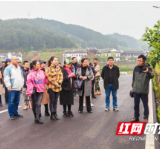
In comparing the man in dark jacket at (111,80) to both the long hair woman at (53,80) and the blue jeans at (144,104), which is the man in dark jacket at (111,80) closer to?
the blue jeans at (144,104)

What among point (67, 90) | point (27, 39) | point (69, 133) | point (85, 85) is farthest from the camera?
point (27, 39)

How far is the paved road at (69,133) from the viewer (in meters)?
5.06

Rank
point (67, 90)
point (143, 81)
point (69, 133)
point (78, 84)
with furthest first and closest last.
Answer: point (78, 84), point (67, 90), point (143, 81), point (69, 133)

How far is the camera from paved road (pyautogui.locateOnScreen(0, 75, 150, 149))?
506 centimetres

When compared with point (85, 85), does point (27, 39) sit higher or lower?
higher

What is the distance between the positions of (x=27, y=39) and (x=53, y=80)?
169556mm

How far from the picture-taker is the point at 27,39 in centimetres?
17050

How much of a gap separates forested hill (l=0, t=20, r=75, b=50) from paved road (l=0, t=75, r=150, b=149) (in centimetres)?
16072

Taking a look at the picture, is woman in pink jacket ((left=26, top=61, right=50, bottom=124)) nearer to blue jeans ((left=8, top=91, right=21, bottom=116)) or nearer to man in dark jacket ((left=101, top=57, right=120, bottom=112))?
blue jeans ((left=8, top=91, right=21, bottom=116))

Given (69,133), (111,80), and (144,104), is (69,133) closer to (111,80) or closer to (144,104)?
(144,104)

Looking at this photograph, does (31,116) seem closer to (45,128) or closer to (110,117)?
(45,128)

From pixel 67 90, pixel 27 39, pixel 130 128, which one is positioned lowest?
pixel 130 128

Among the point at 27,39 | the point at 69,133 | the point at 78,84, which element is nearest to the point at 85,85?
the point at 78,84

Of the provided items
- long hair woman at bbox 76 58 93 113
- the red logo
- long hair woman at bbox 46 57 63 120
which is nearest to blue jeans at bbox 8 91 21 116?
long hair woman at bbox 46 57 63 120
